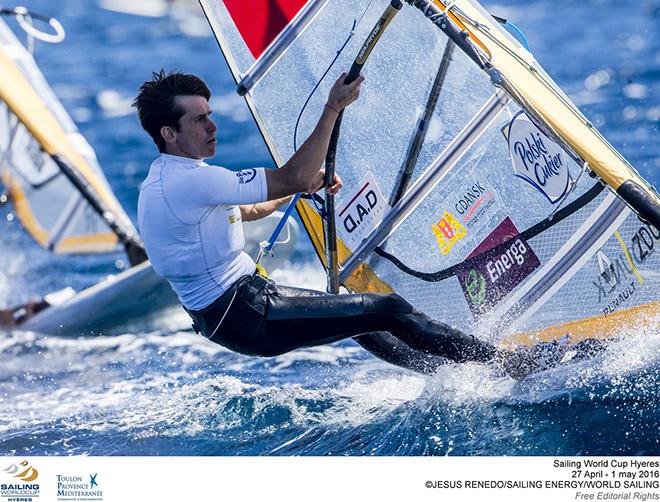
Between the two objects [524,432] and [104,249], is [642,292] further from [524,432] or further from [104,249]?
[104,249]

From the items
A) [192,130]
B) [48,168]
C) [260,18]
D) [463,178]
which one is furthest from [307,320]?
[48,168]

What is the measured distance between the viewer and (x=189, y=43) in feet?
28.2

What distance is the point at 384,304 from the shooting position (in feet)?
8.57

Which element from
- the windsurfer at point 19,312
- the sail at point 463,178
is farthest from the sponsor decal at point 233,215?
the windsurfer at point 19,312

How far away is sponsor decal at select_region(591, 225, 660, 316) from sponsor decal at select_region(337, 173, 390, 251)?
26.0 inches

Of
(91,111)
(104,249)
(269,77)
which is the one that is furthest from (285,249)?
(91,111)

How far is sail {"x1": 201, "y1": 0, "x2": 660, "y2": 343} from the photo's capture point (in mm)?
2654

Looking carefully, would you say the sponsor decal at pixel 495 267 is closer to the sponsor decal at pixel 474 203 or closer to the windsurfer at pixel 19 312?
the sponsor decal at pixel 474 203

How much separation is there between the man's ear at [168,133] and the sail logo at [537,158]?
0.87 m
